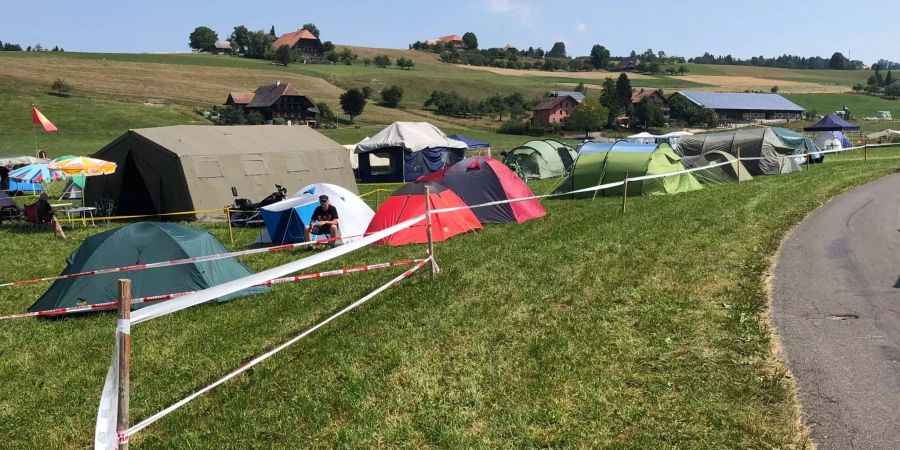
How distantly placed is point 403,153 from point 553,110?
6757cm

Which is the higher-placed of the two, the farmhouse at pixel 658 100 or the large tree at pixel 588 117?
the farmhouse at pixel 658 100

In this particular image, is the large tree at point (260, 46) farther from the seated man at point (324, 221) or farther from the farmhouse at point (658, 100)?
the seated man at point (324, 221)

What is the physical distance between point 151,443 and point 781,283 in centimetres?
726

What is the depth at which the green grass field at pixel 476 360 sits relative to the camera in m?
5.04

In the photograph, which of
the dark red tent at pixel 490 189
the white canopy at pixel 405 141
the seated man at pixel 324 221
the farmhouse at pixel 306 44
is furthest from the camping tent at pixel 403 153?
the farmhouse at pixel 306 44

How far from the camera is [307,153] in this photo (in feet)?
79.9

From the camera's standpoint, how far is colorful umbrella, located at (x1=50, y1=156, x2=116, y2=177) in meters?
19.3

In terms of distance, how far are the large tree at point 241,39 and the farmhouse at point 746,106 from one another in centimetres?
10620

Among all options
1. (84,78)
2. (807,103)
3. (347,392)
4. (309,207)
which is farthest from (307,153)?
(807,103)

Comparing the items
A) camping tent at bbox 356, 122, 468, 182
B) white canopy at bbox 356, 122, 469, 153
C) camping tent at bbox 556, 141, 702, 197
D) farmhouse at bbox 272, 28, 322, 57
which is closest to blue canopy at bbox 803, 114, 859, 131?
white canopy at bbox 356, 122, 469, 153

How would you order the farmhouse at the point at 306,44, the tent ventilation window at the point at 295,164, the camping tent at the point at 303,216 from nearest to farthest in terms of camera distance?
the camping tent at the point at 303,216 → the tent ventilation window at the point at 295,164 → the farmhouse at the point at 306,44

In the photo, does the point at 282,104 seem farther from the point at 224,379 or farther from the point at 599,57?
the point at 599,57

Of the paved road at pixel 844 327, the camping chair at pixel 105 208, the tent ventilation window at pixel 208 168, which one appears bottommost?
the camping chair at pixel 105 208

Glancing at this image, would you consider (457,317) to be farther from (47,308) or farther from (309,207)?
(309,207)
